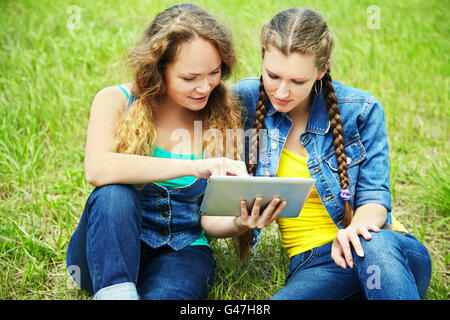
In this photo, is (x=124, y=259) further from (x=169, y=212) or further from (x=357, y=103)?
(x=357, y=103)

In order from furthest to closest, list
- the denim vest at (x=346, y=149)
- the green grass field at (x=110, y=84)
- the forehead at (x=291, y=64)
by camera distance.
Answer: the green grass field at (x=110, y=84)
the denim vest at (x=346, y=149)
the forehead at (x=291, y=64)

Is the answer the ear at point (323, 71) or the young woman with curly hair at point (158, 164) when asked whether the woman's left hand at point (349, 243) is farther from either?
the ear at point (323, 71)

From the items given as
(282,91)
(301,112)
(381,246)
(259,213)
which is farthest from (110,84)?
(381,246)

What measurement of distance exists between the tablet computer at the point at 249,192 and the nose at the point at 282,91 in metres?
0.38

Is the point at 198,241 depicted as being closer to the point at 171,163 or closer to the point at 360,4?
the point at 171,163

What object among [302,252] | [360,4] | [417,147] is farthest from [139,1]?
[302,252]

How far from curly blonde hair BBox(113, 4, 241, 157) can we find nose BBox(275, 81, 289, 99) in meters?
0.23

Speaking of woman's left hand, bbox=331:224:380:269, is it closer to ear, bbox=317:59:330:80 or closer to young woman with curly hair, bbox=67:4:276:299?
young woman with curly hair, bbox=67:4:276:299

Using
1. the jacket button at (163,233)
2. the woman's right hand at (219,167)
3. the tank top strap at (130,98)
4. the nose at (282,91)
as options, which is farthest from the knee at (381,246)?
the tank top strap at (130,98)

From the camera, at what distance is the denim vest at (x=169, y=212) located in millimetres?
1945

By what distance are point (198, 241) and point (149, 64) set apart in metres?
0.75

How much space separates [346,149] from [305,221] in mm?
328

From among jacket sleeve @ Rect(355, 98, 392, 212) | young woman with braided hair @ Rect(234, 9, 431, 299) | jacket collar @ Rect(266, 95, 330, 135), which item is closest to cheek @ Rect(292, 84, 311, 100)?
young woman with braided hair @ Rect(234, 9, 431, 299)
